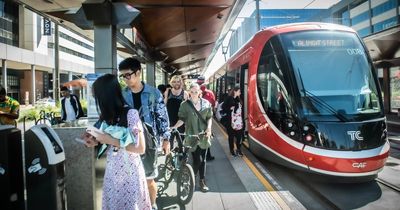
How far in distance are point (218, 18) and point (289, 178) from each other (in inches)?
364

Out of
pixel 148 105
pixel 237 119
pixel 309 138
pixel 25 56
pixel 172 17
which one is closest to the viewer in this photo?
pixel 148 105

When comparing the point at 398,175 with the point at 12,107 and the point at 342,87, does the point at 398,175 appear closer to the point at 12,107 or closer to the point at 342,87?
the point at 342,87

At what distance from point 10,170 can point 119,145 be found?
5.00ft

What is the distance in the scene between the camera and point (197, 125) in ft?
20.1

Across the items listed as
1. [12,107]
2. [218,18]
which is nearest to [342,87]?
[12,107]

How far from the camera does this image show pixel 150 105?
4.13 metres

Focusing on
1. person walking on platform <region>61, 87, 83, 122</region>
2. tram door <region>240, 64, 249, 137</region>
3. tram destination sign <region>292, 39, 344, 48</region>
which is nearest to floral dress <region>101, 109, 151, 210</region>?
tram destination sign <region>292, 39, 344, 48</region>

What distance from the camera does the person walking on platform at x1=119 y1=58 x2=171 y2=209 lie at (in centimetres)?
375

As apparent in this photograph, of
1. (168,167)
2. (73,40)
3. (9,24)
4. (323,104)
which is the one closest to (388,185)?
(323,104)

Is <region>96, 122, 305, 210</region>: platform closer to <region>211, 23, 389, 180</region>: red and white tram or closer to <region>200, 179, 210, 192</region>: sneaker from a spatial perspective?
<region>200, 179, 210, 192</region>: sneaker

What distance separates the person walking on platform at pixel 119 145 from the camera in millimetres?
2840

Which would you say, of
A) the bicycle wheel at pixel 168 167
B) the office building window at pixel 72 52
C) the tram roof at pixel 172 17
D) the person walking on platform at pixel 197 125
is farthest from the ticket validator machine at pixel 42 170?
the office building window at pixel 72 52

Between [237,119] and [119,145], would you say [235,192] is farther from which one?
[119,145]

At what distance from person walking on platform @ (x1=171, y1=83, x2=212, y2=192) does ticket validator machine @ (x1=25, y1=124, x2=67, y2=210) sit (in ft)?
9.29
